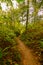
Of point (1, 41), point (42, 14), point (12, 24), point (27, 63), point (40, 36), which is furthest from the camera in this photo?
point (12, 24)

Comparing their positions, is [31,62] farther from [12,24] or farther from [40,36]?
[12,24]

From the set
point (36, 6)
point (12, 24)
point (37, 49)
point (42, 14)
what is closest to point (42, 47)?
point (37, 49)

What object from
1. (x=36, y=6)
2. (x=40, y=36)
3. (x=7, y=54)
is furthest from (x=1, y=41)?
(x=36, y=6)

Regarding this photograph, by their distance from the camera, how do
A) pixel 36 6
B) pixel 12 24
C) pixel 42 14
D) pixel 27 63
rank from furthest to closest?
1. pixel 12 24
2. pixel 42 14
3. pixel 36 6
4. pixel 27 63

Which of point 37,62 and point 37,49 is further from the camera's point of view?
point 37,49

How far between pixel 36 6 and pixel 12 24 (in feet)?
26.8

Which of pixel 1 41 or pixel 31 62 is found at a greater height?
pixel 1 41

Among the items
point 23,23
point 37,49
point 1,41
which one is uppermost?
point 1,41

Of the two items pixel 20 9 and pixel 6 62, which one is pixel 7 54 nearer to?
pixel 6 62

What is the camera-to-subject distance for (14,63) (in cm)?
793

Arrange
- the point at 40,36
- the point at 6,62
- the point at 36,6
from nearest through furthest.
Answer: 1. the point at 6,62
2. the point at 40,36
3. the point at 36,6

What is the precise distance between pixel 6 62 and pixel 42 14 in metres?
16.1

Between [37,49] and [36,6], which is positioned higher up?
[36,6]

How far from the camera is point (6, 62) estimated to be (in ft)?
25.4
